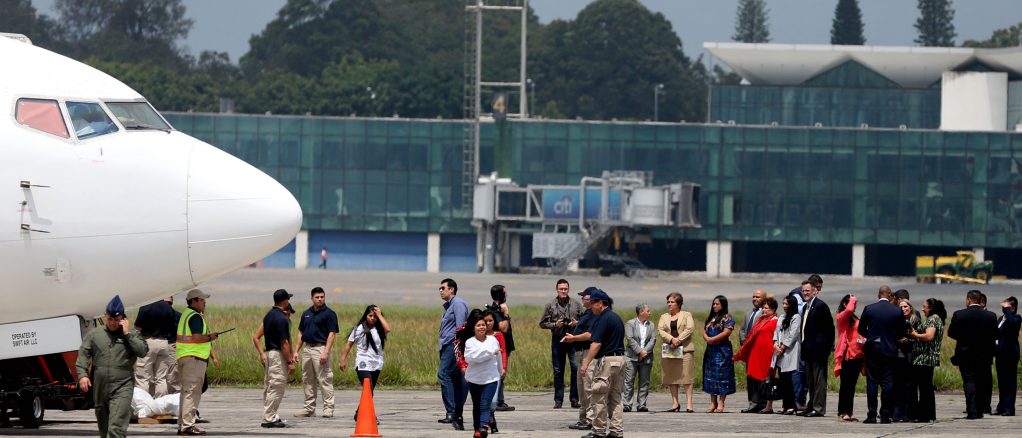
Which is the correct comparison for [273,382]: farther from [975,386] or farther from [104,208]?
[975,386]

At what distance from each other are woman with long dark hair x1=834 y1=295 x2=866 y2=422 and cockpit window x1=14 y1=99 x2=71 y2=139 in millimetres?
A: 12242

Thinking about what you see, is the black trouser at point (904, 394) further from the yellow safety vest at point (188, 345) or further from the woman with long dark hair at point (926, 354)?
the yellow safety vest at point (188, 345)

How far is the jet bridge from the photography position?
10462cm

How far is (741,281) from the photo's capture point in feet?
343

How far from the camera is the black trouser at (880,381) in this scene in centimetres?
2522

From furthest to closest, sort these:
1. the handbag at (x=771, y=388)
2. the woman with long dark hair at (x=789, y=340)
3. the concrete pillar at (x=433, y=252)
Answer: the concrete pillar at (x=433, y=252) → the handbag at (x=771, y=388) → the woman with long dark hair at (x=789, y=340)

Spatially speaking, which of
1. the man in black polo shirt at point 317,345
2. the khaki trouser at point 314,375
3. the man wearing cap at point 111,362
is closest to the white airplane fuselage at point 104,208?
the man wearing cap at point 111,362

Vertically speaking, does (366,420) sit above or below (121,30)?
below

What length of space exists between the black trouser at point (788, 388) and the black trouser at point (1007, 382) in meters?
3.47

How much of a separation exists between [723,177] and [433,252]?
68.3 feet

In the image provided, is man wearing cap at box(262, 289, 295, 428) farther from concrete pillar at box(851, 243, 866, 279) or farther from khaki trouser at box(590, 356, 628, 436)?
concrete pillar at box(851, 243, 866, 279)

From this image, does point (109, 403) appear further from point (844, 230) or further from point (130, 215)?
point (844, 230)

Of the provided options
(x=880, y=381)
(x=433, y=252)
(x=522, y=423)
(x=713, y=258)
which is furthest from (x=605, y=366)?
(x=433, y=252)

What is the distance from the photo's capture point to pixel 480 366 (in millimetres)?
22109
